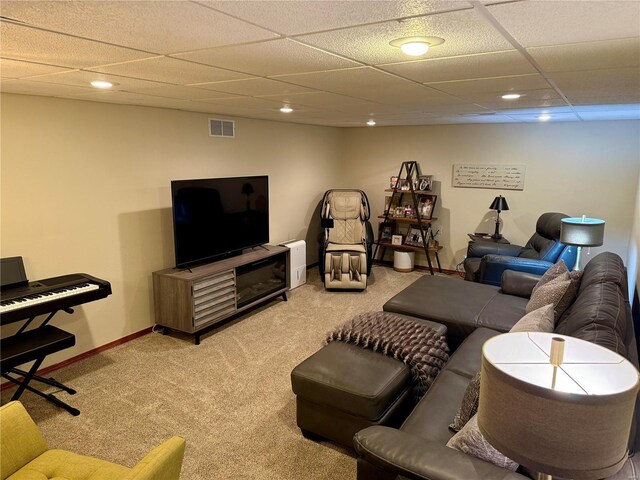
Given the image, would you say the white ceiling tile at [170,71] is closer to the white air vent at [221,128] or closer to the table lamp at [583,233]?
the white air vent at [221,128]

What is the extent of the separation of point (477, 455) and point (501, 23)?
149cm

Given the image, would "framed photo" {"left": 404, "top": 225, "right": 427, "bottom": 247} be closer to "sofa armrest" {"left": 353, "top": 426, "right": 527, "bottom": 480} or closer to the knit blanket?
the knit blanket

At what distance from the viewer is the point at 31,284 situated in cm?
303

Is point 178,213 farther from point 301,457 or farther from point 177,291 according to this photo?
point 301,457

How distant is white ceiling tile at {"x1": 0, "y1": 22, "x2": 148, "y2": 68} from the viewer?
4.54ft

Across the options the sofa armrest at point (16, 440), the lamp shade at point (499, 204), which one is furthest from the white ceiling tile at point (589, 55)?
the lamp shade at point (499, 204)

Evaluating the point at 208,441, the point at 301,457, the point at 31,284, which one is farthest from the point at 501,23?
the point at 31,284

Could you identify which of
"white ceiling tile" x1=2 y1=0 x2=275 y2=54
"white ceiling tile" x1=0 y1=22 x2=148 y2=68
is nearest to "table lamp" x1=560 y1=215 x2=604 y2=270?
"white ceiling tile" x1=2 y1=0 x2=275 y2=54

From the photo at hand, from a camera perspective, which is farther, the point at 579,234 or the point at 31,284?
the point at 579,234

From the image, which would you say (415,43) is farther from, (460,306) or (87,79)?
(460,306)

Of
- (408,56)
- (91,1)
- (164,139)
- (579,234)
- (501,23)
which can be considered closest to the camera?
(91,1)

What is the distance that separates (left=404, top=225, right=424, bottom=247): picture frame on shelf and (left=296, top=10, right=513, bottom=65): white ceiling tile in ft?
15.6

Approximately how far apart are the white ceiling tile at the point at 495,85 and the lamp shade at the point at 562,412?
1588 millimetres

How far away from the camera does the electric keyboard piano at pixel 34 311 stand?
2643 millimetres
